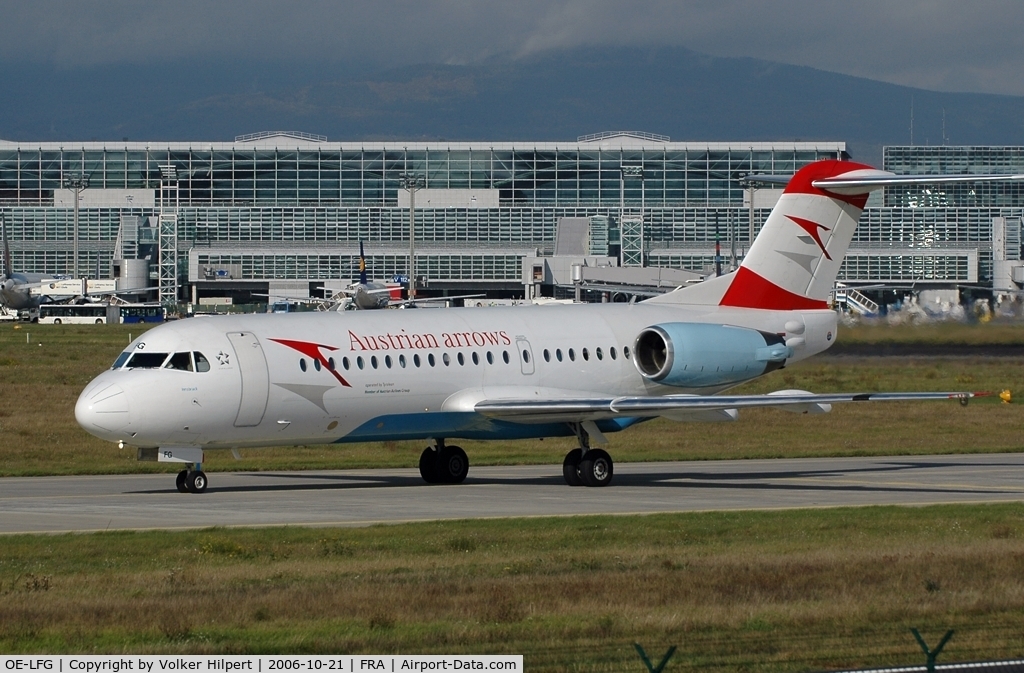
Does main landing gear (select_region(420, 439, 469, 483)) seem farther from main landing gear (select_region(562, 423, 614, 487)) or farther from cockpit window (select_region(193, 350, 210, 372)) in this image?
cockpit window (select_region(193, 350, 210, 372))

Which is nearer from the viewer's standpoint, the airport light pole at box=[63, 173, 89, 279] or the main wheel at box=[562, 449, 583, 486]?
the main wheel at box=[562, 449, 583, 486]

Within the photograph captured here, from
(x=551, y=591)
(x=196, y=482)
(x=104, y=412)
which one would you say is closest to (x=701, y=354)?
(x=196, y=482)

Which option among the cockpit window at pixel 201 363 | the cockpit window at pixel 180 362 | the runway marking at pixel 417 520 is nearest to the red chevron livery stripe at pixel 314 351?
the cockpit window at pixel 201 363

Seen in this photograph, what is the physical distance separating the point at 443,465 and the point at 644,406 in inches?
180

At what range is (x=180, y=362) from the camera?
90.6 ft

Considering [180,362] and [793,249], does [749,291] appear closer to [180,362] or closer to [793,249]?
[793,249]

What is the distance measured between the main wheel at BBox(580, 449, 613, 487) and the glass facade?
13695 cm

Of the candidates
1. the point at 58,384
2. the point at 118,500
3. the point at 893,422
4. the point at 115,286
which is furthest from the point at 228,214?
the point at 118,500

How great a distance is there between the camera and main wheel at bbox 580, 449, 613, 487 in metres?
30.1

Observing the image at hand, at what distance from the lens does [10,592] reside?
16.3 meters

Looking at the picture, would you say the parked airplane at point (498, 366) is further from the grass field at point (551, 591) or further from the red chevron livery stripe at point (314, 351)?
the grass field at point (551, 591)

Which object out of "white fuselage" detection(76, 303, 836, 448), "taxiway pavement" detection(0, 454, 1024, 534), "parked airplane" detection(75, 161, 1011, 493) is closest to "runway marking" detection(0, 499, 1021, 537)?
"taxiway pavement" detection(0, 454, 1024, 534)

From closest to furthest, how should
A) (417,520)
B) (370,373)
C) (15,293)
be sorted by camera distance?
(417,520)
(370,373)
(15,293)

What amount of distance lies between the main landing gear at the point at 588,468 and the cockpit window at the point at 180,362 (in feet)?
25.8
